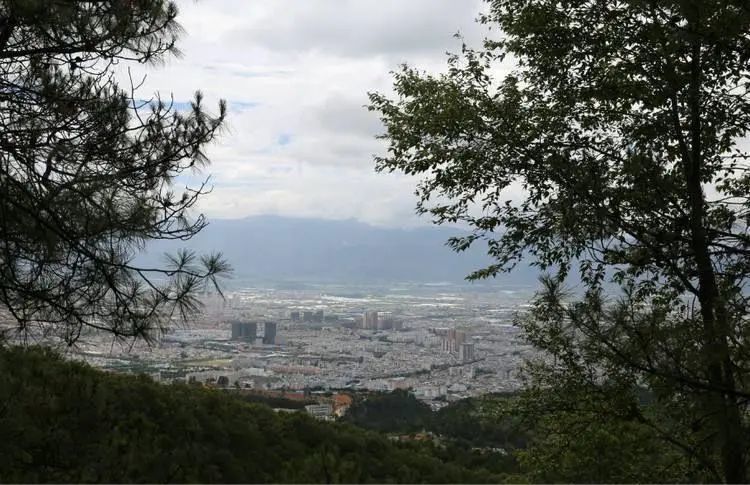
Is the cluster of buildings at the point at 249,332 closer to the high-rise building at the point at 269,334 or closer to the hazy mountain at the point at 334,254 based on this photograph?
the high-rise building at the point at 269,334

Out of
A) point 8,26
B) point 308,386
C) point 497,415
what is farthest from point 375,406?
point 8,26

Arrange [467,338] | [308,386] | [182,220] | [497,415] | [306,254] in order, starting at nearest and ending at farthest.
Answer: [182,220], [497,415], [308,386], [467,338], [306,254]

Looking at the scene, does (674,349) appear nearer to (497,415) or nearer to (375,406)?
(497,415)

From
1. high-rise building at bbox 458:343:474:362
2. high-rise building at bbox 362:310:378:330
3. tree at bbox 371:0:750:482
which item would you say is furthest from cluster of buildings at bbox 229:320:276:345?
tree at bbox 371:0:750:482

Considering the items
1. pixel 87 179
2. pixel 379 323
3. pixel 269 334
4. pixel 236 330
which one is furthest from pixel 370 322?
pixel 87 179

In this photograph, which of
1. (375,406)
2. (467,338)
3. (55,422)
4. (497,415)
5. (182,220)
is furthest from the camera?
(467,338)

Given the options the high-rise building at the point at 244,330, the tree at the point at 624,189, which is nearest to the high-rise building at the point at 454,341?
the high-rise building at the point at 244,330

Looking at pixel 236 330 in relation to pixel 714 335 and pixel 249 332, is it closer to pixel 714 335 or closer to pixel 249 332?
pixel 249 332

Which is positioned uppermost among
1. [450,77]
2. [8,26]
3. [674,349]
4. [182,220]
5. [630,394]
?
[450,77]
